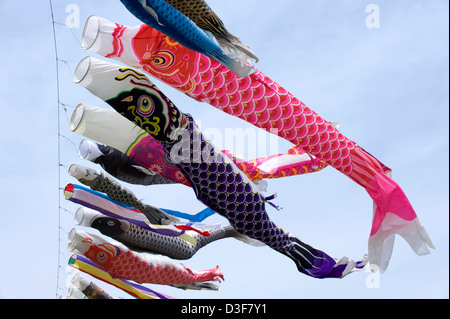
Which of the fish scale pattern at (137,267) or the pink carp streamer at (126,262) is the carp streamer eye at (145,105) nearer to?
the pink carp streamer at (126,262)

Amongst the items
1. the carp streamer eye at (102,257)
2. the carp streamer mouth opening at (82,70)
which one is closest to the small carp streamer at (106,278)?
the carp streamer eye at (102,257)

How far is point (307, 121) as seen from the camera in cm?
409

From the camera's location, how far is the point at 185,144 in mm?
3408

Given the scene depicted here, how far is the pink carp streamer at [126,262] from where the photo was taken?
499 cm

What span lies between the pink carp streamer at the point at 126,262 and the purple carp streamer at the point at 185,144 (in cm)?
174

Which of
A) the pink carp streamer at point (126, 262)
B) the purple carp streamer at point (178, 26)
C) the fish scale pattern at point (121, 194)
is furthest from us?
the pink carp streamer at point (126, 262)

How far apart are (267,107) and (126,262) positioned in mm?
2347

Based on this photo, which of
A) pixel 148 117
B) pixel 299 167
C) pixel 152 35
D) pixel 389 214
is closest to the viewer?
pixel 148 117

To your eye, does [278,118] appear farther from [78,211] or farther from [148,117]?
[78,211]

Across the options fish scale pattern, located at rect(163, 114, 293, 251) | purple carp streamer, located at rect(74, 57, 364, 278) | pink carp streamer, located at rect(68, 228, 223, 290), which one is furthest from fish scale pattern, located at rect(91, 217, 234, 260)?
fish scale pattern, located at rect(163, 114, 293, 251)

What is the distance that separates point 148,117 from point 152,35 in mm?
636

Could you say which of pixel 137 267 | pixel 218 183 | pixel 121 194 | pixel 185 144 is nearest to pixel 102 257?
pixel 137 267

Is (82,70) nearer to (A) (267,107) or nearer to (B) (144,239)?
(A) (267,107)

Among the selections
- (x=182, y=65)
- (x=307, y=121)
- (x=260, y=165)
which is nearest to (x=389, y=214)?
(x=307, y=121)
